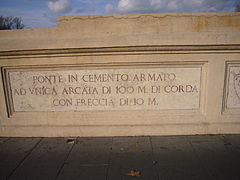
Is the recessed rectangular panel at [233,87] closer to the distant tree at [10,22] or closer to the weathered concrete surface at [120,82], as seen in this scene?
the weathered concrete surface at [120,82]

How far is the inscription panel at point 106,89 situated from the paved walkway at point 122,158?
24.4 inches

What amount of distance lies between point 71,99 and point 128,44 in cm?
146

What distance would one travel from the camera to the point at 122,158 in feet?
9.77

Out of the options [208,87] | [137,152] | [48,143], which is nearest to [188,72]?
[208,87]

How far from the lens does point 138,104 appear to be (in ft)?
11.7

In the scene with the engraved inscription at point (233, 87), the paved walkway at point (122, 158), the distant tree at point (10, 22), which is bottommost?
the paved walkway at point (122, 158)

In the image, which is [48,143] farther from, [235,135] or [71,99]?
[235,135]

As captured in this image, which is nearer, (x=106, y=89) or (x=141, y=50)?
(x=141, y=50)

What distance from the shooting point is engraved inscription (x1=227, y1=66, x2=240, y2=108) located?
3407 mm

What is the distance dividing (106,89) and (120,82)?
0.95 ft

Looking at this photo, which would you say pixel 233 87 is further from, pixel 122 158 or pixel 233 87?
pixel 122 158

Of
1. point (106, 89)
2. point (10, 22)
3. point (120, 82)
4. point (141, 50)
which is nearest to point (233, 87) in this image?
point (141, 50)

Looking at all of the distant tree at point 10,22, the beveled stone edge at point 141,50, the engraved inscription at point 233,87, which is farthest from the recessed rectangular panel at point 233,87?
the distant tree at point 10,22

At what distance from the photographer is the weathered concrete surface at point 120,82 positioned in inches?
128
